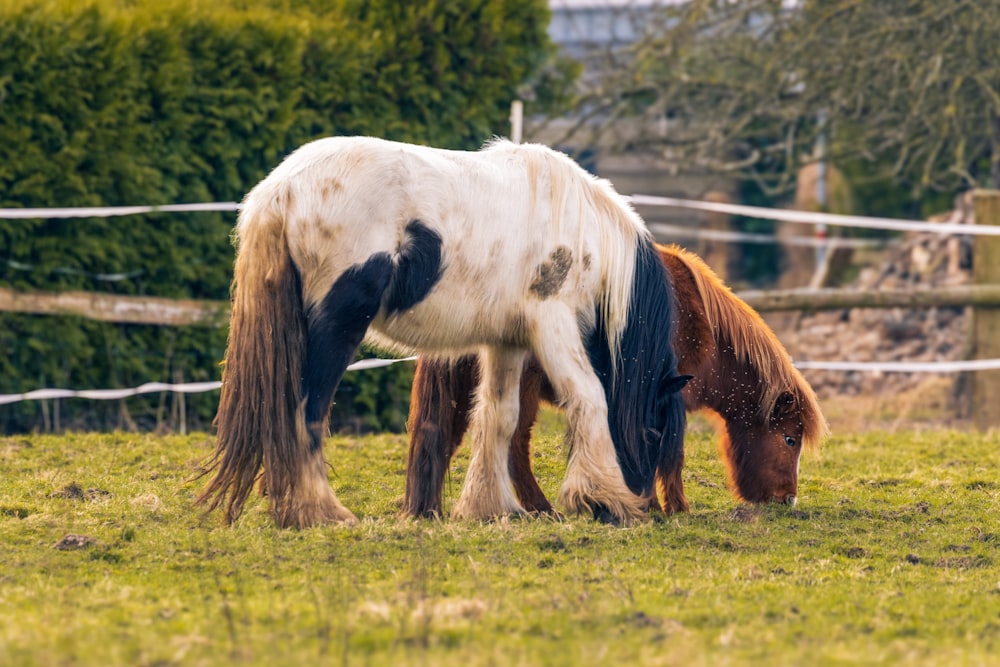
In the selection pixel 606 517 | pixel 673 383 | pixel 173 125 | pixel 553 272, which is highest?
pixel 173 125

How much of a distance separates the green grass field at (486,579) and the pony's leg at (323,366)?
13 centimetres

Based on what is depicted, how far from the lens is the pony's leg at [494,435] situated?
5.66 metres

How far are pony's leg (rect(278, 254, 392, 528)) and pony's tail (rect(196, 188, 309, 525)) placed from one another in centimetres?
3

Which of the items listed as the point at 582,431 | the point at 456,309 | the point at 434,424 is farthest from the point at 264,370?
the point at 582,431

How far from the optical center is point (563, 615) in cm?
380

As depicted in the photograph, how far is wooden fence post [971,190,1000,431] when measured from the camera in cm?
936

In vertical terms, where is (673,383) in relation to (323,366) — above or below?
below

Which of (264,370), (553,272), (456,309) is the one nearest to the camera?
(264,370)

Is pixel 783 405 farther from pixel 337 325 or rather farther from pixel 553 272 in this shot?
pixel 337 325

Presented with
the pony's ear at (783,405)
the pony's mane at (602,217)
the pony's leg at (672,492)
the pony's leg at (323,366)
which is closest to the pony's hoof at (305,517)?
the pony's leg at (323,366)

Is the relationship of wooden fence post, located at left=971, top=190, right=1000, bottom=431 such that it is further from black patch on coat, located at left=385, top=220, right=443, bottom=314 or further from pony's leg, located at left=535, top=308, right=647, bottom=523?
black patch on coat, located at left=385, top=220, right=443, bottom=314

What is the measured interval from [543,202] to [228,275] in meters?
3.82

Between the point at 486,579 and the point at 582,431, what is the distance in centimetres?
130

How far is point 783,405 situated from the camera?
6164 millimetres
